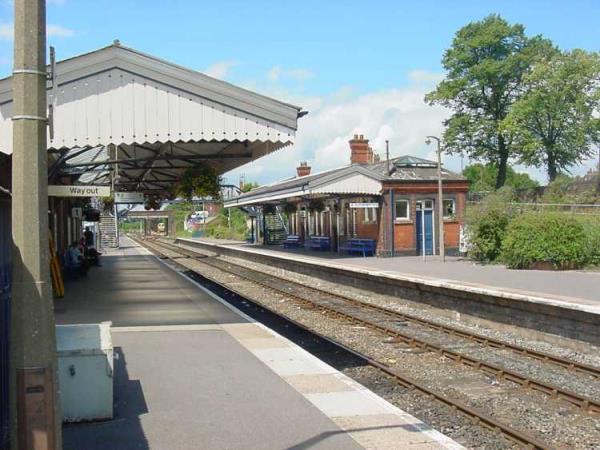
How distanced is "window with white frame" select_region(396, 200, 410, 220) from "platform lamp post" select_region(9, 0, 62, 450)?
26.4 metres

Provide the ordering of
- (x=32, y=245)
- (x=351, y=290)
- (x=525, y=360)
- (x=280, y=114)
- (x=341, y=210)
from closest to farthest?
1. (x=32, y=245)
2. (x=525, y=360)
3. (x=280, y=114)
4. (x=351, y=290)
5. (x=341, y=210)

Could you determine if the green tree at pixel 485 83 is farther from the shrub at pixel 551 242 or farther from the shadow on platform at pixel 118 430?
the shadow on platform at pixel 118 430

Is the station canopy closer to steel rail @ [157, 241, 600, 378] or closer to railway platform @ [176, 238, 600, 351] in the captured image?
steel rail @ [157, 241, 600, 378]

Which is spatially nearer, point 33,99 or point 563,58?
point 33,99

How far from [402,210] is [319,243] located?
864 centimetres

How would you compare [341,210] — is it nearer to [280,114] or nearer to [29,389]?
[280,114]

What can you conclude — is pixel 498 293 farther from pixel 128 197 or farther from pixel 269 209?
pixel 269 209

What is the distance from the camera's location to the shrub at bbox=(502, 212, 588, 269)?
66.5ft

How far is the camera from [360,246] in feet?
101

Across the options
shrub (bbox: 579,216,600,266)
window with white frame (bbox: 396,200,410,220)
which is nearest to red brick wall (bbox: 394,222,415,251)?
window with white frame (bbox: 396,200,410,220)

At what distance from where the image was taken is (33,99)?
4.05 m

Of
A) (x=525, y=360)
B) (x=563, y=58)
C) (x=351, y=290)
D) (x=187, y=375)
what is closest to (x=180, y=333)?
(x=187, y=375)

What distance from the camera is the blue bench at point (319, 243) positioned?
122ft

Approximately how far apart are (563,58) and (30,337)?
45.3 meters
